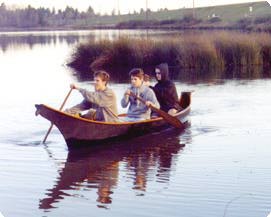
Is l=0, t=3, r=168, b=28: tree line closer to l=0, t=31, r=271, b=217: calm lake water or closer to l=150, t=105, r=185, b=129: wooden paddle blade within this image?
l=0, t=31, r=271, b=217: calm lake water

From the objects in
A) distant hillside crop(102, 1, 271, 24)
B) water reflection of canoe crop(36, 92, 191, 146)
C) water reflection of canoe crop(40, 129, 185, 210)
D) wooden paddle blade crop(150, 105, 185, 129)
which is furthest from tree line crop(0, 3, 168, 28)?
distant hillside crop(102, 1, 271, 24)

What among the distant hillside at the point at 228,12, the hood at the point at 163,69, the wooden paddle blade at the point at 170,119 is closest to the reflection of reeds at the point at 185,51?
the distant hillside at the point at 228,12

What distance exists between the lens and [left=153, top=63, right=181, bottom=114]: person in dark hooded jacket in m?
9.41

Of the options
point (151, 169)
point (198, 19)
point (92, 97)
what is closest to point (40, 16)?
point (92, 97)

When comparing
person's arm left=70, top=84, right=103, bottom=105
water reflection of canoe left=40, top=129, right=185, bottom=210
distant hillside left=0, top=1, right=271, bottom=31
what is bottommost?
water reflection of canoe left=40, top=129, right=185, bottom=210

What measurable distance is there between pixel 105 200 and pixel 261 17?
19.2 metres

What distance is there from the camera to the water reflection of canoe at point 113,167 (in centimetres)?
579

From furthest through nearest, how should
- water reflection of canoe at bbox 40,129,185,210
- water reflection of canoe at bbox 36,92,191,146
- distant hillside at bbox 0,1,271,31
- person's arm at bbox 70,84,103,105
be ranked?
distant hillside at bbox 0,1,271,31, person's arm at bbox 70,84,103,105, water reflection of canoe at bbox 36,92,191,146, water reflection of canoe at bbox 40,129,185,210

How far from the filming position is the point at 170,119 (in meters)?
9.09

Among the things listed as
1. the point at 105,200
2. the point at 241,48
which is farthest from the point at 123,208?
the point at 241,48

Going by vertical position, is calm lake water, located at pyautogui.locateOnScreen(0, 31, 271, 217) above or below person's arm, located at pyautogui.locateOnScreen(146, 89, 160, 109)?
below

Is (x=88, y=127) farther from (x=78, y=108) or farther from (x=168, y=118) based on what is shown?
(x=168, y=118)

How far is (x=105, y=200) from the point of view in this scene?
5.48 metres

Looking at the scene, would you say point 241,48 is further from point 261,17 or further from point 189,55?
point 261,17
